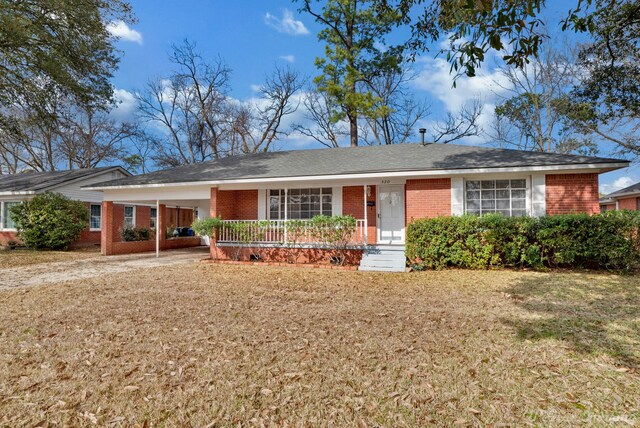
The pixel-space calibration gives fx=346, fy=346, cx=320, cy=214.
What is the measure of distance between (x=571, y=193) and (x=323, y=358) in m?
10.2

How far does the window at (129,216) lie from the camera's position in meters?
20.1

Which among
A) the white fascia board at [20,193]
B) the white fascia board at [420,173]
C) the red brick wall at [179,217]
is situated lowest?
the red brick wall at [179,217]

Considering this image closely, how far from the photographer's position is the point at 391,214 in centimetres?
1257

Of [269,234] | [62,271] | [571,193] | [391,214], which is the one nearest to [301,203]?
[269,234]

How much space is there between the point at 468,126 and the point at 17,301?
26.7 metres

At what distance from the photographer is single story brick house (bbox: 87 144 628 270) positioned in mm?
10469

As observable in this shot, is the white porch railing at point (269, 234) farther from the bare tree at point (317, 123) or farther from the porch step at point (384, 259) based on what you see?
the bare tree at point (317, 123)

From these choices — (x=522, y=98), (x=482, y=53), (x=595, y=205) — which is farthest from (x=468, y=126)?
(x=482, y=53)

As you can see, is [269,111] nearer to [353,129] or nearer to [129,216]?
[353,129]

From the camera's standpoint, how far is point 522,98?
24469mm

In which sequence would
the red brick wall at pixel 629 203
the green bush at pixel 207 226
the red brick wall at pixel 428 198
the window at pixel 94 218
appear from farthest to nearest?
the red brick wall at pixel 629 203 < the window at pixel 94 218 < the green bush at pixel 207 226 < the red brick wall at pixel 428 198

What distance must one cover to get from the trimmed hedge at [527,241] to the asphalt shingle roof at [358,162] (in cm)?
186

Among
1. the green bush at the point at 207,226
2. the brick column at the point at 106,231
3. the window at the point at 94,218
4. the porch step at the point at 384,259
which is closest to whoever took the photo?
the porch step at the point at 384,259

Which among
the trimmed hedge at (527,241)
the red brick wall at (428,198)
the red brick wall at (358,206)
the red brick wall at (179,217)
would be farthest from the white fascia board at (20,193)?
the trimmed hedge at (527,241)
